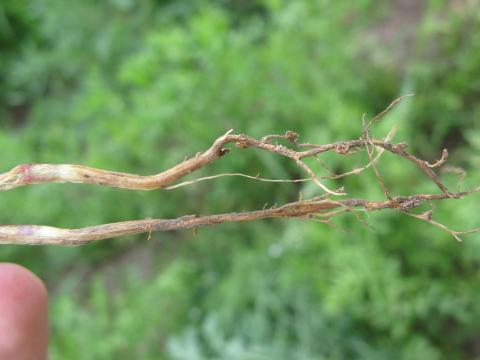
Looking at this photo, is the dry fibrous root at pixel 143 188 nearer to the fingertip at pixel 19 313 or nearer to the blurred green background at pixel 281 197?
the fingertip at pixel 19 313

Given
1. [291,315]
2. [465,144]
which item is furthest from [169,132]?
[465,144]

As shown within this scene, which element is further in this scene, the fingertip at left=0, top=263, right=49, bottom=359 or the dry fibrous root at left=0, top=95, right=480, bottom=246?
the fingertip at left=0, top=263, right=49, bottom=359

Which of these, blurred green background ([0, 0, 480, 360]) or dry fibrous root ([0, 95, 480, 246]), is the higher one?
blurred green background ([0, 0, 480, 360])

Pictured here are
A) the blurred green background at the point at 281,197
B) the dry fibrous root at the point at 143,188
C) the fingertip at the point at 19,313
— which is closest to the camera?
the dry fibrous root at the point at 143,188

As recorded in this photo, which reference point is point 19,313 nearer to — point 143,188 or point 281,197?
point 143,188

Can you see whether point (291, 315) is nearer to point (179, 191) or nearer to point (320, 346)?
point (320, 346)

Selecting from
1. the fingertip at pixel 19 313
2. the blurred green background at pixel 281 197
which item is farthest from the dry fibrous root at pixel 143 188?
the blurred green background at pixel 281 197

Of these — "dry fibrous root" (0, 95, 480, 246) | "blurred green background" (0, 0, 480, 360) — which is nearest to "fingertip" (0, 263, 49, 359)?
"dry fibrous root" (0, 95, 480, 246)

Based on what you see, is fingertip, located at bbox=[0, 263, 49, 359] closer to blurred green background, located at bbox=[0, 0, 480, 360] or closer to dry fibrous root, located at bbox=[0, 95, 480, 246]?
dry fibrous root, located at bbox=[0, 95, 480, 246]
